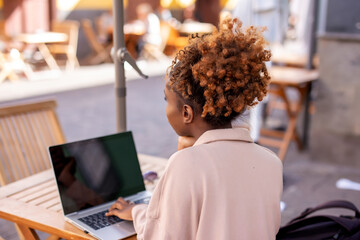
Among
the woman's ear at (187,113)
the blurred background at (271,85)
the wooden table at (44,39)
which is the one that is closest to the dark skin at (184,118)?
the woman's ear at (187,113)

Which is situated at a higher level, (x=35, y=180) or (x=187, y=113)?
(x=187, y=113)

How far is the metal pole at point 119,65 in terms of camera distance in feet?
6.91

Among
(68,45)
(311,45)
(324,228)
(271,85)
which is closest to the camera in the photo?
(324,228)

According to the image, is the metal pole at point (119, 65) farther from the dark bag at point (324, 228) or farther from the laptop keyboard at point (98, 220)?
the dark bag at point (324, 228)

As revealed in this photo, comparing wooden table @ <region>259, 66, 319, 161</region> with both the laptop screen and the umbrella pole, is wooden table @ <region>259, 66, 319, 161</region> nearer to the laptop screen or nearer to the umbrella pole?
the umbrella pole

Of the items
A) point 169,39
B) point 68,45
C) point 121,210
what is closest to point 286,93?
point 121,210

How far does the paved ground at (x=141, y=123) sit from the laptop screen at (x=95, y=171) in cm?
150

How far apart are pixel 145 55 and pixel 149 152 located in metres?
7.42

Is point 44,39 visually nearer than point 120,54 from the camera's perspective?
No

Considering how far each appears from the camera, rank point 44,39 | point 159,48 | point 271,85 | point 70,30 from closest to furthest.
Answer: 1. point 271,85
2. point 44,39
3. point 70,30
4. point 159,48

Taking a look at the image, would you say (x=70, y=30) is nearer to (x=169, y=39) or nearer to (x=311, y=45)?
(x=169, y=39)

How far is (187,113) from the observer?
141 centimetres

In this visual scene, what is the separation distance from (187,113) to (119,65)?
83 centimetres

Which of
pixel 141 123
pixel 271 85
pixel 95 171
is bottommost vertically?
pixel 141 123
